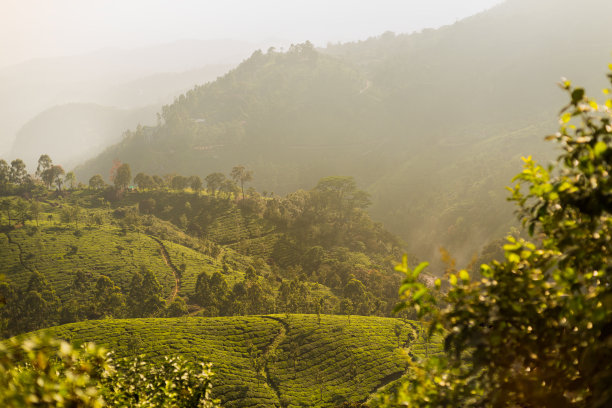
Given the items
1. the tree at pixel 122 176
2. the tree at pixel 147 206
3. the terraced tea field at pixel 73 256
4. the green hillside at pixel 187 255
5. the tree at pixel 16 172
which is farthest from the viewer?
the tree at pixel 122 176

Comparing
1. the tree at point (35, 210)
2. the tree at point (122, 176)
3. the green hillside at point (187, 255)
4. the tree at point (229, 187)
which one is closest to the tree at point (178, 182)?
the green hillside at point (187, 255)

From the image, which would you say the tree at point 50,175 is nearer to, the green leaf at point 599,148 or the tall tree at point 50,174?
the tall tree at point 50,174

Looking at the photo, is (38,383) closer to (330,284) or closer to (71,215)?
(330,284)

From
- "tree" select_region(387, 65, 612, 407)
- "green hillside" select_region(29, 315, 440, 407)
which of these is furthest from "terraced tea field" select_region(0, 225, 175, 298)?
"tree" select_region(387, 65, 612, 407)

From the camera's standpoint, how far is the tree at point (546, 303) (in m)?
4.27

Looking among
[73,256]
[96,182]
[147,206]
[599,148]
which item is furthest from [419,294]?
[96,182]

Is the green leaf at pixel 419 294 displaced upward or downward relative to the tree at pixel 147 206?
upward

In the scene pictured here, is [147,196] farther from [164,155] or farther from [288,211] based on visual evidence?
[164,155]

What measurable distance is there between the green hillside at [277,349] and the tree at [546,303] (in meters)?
39.7

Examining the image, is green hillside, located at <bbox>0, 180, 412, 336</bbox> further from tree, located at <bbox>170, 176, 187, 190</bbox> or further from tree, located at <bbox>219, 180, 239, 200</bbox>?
tree, located at <bbox>219, 180, 239, 200</bbox>

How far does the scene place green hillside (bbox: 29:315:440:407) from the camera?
136 ft

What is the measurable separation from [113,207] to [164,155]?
10282 cm

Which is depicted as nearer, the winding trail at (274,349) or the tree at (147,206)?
the winding trail at (274,349)

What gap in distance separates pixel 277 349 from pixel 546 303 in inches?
1958
